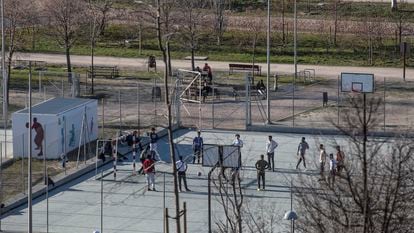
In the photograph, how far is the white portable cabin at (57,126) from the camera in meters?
43.6

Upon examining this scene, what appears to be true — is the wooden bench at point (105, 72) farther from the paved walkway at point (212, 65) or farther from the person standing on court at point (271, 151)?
the person standing on court at point (271, 151)

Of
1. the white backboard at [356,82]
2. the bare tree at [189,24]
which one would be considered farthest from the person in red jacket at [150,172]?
the bare tree at [189,24]

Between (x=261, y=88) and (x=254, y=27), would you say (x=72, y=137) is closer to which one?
(x=261, y=88)

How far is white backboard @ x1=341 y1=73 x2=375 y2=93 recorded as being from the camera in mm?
49969

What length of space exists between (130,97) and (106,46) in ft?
47.6

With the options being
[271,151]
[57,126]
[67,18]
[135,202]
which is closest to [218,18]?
[67,18]

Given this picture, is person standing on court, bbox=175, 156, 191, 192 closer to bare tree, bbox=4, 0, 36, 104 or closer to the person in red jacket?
the person in red jacket

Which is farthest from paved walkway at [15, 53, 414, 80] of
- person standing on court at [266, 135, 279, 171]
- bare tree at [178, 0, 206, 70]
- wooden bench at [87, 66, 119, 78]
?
person standing on court at [266, 135, 279, 171]

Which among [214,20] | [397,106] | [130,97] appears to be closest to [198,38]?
[214,20]

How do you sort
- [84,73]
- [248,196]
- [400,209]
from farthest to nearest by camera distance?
1. [84,73]
2. [248,196]
3. [400,209]

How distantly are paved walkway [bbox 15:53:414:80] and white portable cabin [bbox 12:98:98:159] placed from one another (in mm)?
17660

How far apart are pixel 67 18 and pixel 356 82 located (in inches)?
570

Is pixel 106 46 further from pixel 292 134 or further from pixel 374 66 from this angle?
pixel 292 134

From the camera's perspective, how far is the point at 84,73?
61312 mm
